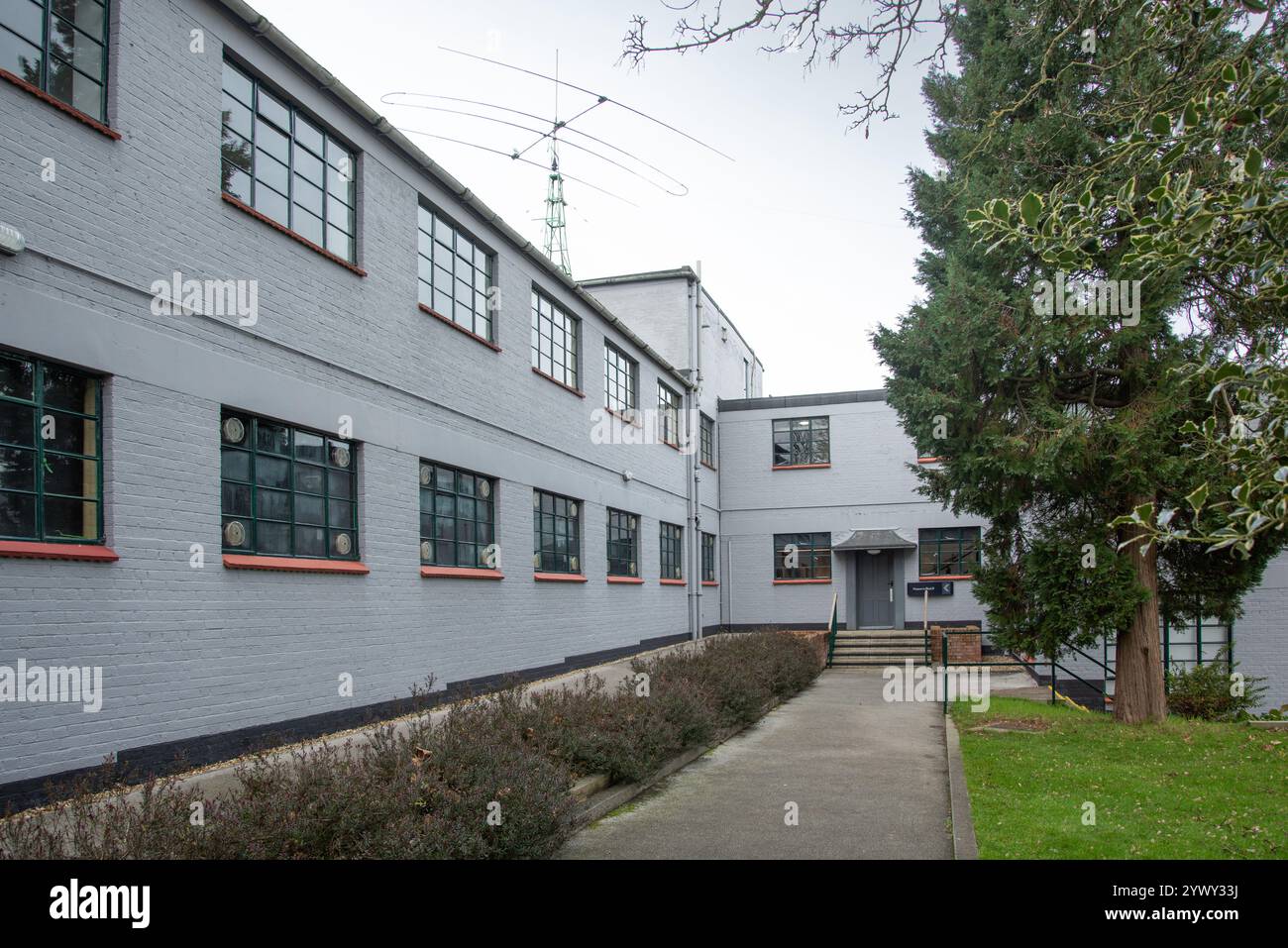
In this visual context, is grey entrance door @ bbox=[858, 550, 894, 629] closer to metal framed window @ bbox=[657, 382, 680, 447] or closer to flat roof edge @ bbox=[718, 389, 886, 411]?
flat roof edge @ bbox=[718, 389, 886, 411]

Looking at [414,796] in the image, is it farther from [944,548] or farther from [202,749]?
[944,548]

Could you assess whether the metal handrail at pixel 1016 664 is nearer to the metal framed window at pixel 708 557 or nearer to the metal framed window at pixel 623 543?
the metal framed window at pixel 623 543

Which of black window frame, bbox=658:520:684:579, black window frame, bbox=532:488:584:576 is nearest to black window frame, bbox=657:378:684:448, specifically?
black window frame, bbox=658:520:684:579

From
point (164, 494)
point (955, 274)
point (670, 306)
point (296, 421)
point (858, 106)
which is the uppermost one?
point (670, 306)

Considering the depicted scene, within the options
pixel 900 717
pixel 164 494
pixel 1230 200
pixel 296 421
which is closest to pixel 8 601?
pixel 164 494

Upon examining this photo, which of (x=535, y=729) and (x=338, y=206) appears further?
(x=338, y=206)

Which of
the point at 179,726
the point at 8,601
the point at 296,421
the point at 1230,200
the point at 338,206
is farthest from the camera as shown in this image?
the point at 338,206

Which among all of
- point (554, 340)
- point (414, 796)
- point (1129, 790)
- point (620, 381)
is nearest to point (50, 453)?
point (414, 796)

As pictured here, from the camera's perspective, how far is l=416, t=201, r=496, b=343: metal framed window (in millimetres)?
13570

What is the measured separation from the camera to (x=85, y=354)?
25.5 feet

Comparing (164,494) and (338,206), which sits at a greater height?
(338,206)

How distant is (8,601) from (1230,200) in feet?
25.0

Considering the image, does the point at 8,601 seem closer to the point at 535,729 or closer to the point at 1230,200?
the point at 535,729

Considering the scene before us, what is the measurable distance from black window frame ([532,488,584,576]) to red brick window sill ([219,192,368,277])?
605cm
